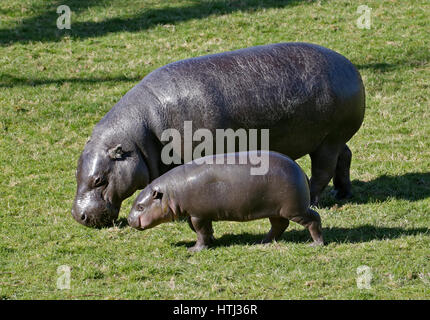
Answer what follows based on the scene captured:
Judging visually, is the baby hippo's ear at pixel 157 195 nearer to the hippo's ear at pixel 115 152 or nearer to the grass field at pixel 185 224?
the grass field at pixel 185 224

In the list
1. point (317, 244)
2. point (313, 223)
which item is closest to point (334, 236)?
point (317, 244)

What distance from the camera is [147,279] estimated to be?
328 inches

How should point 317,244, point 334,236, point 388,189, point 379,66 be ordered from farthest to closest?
1. point 379,66
2. point 388,189
3. point 334,236
4. point 317,244

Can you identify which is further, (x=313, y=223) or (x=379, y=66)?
(x=379, y=66)

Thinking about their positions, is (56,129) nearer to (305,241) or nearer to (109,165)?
(109,165)

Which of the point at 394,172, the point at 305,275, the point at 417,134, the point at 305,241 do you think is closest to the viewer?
the point at 305,275

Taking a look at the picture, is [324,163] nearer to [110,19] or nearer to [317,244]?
[317,244]

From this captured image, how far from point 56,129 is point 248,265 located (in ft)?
22.6

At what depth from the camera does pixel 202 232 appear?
8945 millimetres

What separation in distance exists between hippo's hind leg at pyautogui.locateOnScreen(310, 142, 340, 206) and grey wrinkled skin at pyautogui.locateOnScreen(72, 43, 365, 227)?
0.04 ft

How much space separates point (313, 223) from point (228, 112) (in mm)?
1916

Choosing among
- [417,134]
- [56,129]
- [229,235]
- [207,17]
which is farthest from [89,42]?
[229,235]

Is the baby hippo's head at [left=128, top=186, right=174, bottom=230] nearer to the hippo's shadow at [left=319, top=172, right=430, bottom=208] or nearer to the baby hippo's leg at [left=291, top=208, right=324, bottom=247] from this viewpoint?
the baby hippo's leg at [left=291, top=208, right=324, bottom=247]

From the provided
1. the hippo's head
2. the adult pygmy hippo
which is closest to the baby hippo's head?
the adult pygmy hippo
